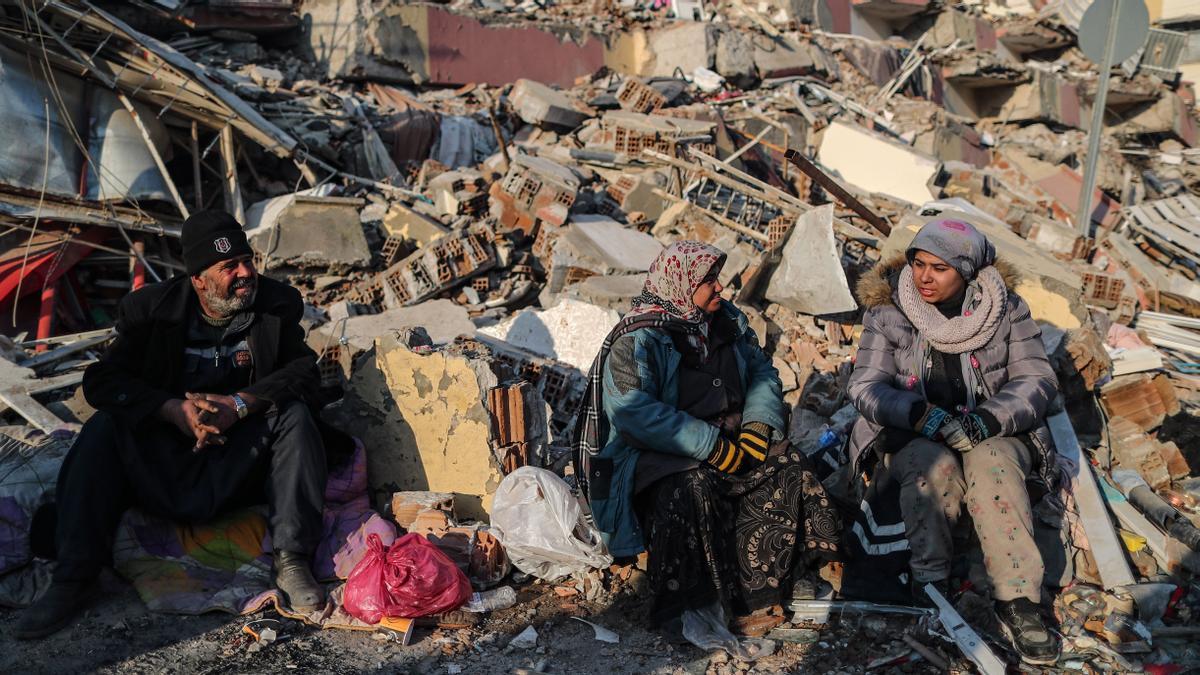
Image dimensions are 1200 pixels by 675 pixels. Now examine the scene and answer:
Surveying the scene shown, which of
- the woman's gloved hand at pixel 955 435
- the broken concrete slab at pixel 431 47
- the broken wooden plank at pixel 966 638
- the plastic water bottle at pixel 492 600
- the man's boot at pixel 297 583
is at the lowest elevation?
the broken wooden plank at pixel 966 638

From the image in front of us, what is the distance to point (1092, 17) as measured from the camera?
887cm

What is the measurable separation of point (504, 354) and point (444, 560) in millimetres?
1830

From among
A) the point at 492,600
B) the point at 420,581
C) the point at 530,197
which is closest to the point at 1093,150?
the point at 530,197

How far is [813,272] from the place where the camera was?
246 inches

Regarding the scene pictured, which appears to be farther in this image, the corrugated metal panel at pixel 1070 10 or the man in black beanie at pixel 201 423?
the corrugated metal panel at pixel 1070 10

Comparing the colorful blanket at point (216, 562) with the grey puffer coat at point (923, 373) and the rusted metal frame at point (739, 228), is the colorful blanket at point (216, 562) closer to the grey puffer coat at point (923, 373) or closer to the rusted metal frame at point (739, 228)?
the grey puffer coat at point (923, 373)

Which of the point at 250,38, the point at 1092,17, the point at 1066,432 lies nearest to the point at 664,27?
the point at 250,38

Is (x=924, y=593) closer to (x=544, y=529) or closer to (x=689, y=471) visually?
(x=689, y=471)

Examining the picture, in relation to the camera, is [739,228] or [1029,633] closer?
[1029,633]

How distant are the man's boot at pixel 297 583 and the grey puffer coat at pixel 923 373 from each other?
241 centimetres

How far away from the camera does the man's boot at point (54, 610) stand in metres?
3.31

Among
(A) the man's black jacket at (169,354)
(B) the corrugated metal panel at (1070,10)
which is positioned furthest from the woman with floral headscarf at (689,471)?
(B) the corrugated metal panel at (1070,10)

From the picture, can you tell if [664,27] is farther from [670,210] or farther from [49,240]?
[49,240]

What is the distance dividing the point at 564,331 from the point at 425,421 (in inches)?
65.2
